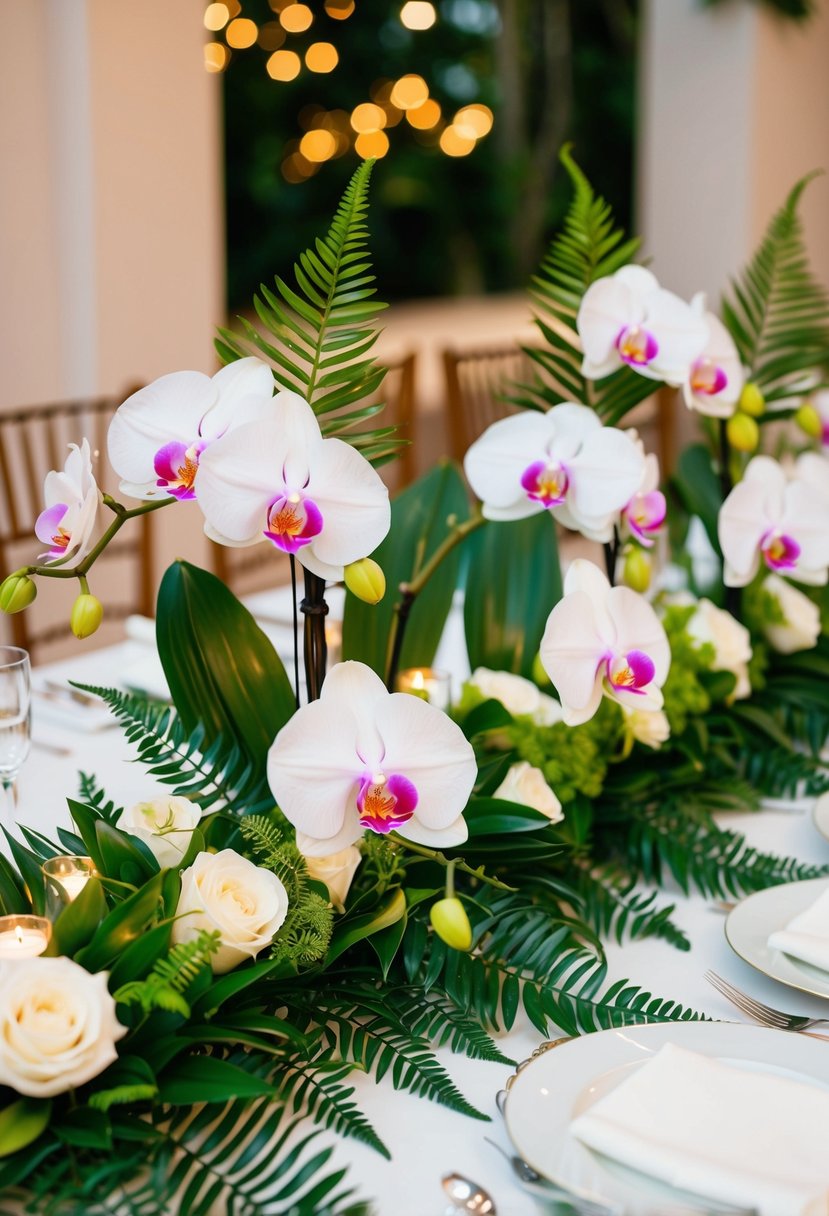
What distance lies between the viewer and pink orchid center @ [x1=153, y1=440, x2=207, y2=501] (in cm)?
80

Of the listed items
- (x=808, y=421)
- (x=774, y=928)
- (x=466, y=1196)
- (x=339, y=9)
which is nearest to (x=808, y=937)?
(x=774, y=928)

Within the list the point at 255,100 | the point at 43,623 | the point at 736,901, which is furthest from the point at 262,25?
the point at 736,901

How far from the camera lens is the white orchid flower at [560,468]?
0.99 m

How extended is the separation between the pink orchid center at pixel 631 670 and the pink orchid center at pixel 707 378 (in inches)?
15.6

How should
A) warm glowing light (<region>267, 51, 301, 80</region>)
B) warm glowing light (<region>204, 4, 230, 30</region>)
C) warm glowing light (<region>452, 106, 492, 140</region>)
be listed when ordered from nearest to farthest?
warm glowing light (<region>204, 4, 230, 30</region>), warm glowing light (<region>267, 51, 301, 80</region>), warm glowing light (<region>452, 106, 492, 140</region>)

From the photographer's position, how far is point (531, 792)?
3.15 ft

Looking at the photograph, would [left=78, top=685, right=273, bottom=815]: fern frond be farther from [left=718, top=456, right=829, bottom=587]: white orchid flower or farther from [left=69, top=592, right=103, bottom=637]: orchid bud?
[left=718, top=456, right=829, bottom=587]: white orchid flower

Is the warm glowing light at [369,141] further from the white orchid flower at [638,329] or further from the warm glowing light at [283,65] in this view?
the white orchid flower at [638,329]

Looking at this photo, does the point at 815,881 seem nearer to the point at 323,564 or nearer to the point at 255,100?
the point at 323,564

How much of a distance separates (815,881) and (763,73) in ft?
12.6

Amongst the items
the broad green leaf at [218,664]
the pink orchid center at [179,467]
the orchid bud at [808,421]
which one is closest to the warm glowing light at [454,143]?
the orchid bud at [808,421]

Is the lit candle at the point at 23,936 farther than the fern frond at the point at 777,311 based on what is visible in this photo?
No

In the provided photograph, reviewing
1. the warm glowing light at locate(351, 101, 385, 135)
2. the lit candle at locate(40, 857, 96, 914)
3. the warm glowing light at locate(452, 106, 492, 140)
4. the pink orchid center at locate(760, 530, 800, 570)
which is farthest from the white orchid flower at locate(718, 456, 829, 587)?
the warm glowing light at locate(452, 106, 492, 140)

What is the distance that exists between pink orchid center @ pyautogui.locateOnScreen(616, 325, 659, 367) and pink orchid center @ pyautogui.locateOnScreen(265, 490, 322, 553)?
17.0 inches
